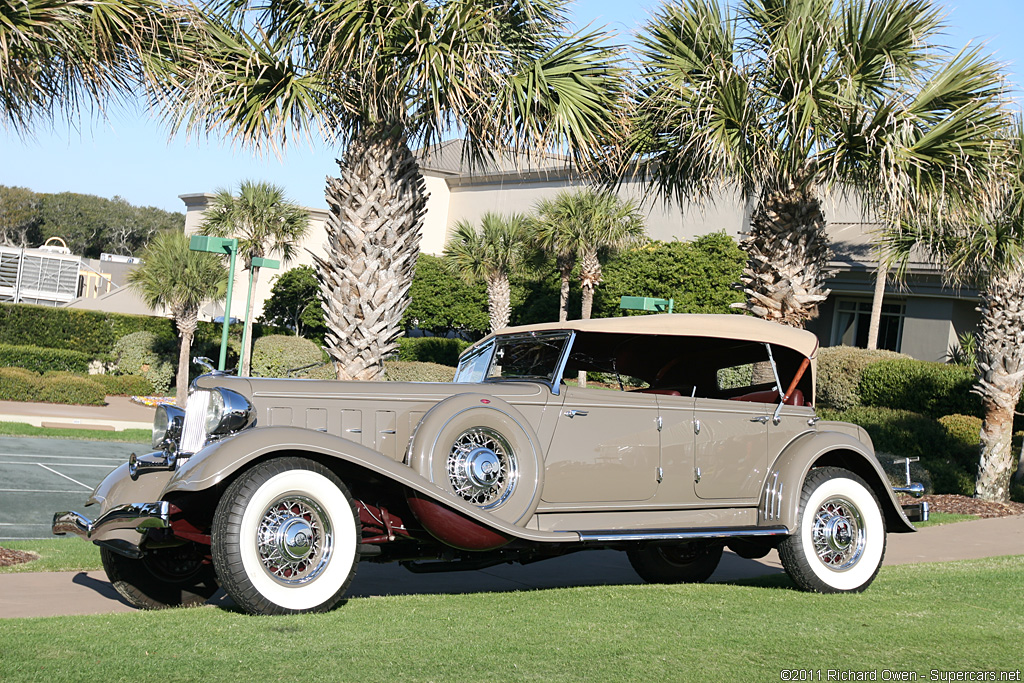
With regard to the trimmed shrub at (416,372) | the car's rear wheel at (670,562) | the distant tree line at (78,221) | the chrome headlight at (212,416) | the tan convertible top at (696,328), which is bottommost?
the car's rear wheel at (670,562)

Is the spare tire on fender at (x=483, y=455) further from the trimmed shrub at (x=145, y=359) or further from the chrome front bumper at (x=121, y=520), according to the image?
the trimmed shrub at (x=145, y=359)

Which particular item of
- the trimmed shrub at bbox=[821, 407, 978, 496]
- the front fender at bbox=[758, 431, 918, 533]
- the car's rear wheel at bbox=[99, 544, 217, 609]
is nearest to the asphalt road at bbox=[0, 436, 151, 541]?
the car's rear wheel at bbox=[99, 544, 217, 609]

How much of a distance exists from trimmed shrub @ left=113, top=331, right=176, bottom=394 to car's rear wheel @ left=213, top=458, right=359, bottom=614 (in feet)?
90.5

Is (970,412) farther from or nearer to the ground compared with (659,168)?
nearer to the ground

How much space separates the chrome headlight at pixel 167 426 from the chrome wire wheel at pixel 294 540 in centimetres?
101

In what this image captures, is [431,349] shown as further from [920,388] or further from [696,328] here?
[696,328]

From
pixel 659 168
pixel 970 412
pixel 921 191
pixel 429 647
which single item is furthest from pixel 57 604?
pixel 970 412

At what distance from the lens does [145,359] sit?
31.0 m

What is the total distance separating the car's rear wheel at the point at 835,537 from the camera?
6.20 m

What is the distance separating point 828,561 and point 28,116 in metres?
6.92

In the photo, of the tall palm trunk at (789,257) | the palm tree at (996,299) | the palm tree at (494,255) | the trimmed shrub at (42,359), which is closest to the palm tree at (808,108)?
the tall palm trunk at (789,257)

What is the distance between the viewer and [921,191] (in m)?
A: 9.55

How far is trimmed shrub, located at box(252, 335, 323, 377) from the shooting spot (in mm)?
26094

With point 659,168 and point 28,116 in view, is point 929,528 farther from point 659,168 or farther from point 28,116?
point 28,116
